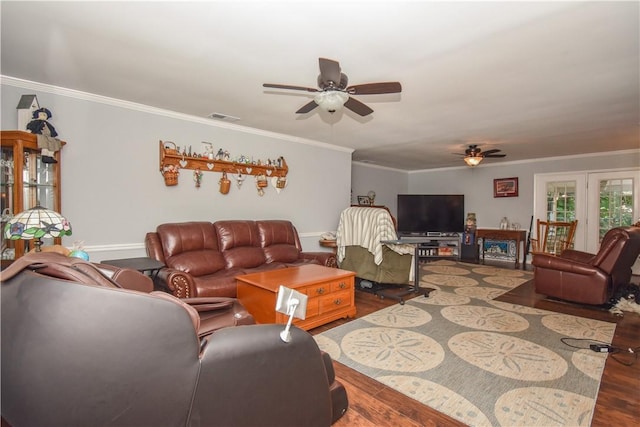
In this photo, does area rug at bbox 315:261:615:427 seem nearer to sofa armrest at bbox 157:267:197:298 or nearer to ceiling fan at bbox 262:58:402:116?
sofa armrest at bbox 157:267:197:298

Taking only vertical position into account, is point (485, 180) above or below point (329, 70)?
below

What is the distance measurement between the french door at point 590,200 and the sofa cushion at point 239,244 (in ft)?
20.3

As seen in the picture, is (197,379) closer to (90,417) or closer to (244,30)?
(90,417)

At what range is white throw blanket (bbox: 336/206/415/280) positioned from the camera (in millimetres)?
4039

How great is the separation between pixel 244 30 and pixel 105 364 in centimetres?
193

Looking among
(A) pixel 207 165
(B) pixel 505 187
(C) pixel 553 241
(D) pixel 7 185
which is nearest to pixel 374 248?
(A) pixel 207 165

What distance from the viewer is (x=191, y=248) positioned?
11.7 feet

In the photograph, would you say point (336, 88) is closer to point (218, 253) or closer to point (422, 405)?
point (422, 405)

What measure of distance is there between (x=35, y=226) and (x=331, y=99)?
7.34ft

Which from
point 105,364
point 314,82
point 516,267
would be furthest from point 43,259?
point 516,267

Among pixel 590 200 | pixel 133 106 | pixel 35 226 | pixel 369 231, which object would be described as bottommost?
pixel 369 231

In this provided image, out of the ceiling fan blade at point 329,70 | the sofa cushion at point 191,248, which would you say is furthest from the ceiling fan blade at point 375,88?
the sofa cushion at point 191,248

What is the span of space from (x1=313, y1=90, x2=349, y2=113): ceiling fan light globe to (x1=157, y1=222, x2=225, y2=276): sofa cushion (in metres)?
2.18

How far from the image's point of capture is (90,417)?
2.97 ft
